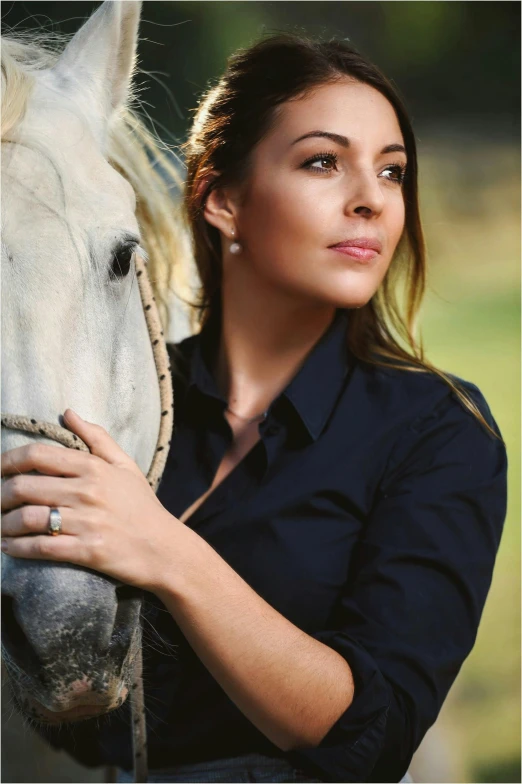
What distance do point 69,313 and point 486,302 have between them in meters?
2.03

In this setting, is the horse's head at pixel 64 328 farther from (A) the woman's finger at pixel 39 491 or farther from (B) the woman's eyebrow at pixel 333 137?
(B) the woman's eyebrow at pixel 333 137

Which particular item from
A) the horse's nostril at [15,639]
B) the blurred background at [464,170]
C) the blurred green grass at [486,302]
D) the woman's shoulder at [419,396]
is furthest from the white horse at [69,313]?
the blurred green grass at [486,302]

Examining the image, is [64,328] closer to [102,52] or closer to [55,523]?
[55,523]

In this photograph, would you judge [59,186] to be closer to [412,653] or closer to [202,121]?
[202,121]

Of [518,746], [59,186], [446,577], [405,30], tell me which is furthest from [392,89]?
[518,746]

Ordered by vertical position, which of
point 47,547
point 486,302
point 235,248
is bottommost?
point 486,302

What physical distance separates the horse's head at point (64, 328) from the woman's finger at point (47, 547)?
12 mm

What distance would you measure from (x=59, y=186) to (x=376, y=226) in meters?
0.36

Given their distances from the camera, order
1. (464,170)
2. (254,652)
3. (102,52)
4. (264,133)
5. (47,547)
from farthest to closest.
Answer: (464,170), (264,133), (102,52), (254,652), (47,547)

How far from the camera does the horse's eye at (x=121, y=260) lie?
66cm

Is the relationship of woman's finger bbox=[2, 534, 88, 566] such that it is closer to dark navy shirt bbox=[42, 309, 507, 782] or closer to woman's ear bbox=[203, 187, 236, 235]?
dark navy shirt bbox=[42, 309, 507, 782]

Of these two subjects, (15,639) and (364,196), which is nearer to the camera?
(15,639)

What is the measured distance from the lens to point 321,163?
32.2 inches

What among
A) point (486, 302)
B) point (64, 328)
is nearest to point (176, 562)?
point (64, 328)
